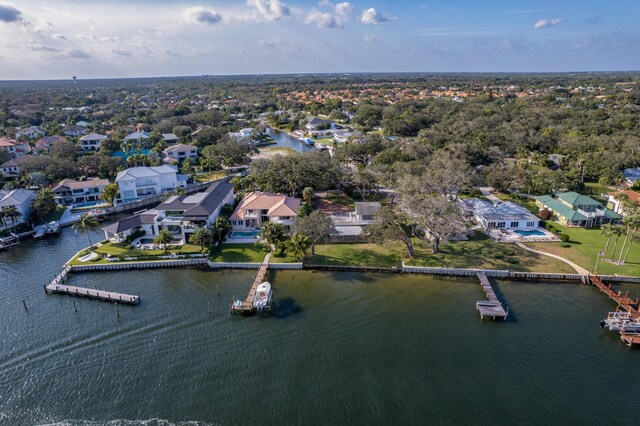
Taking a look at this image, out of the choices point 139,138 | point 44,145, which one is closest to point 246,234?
point 139,138

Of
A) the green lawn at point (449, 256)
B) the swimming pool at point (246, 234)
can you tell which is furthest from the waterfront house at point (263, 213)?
the green lawn at point (449, 256)

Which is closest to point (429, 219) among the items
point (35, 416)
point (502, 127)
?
point (35, 416)

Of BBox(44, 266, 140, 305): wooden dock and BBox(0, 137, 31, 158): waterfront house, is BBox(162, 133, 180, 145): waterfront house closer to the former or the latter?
BBox(0, 137, 31, 158): waterfront house

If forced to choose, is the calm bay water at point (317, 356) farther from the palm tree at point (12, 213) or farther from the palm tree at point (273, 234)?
the palm tree at point (12, 213)

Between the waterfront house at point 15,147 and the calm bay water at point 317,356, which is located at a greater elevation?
the waterfront house at point 15,147

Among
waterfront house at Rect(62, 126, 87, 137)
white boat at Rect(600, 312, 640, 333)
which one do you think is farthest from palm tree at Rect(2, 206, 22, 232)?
waterfront house at Rect(62, 126, 87, 137)
